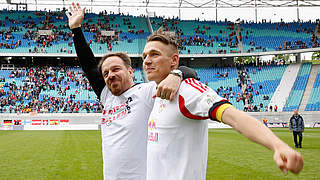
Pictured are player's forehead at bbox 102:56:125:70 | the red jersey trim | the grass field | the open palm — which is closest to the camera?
the red jersey trim

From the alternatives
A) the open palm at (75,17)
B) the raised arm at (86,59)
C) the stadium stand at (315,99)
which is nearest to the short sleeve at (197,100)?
the raised arm at (86,59)

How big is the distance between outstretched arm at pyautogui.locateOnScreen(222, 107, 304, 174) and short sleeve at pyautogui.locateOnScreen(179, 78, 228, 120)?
13cm

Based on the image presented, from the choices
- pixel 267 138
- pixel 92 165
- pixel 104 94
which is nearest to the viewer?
pixel 267 138

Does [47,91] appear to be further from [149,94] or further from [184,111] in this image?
[184,111]

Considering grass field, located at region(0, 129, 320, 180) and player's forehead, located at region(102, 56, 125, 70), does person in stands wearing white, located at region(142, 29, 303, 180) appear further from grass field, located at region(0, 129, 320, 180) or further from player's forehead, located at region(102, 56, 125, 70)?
grass field, located at region(0, 129, 320, 180)

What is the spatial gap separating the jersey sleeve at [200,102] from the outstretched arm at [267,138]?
0.07 metres

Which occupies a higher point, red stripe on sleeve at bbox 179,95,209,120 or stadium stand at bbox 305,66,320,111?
red stripe on sleeve at bbox 179,95,209,120

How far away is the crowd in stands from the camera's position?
116ft

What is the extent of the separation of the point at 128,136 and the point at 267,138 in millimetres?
1644

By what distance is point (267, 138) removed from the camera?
160 centimetres

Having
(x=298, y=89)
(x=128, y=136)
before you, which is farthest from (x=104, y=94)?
(x=298, y=89)

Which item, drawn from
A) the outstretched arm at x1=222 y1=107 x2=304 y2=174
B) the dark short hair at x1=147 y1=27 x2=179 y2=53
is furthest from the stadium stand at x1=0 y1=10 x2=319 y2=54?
the outstretched arm at x1=222 y1=107 x2=304 y2=174

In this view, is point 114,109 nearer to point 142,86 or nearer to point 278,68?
point 142,86

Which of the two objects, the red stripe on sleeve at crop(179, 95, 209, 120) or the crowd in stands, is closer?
the red stripe on sleeve at crop(179, 95, 209, 120)
